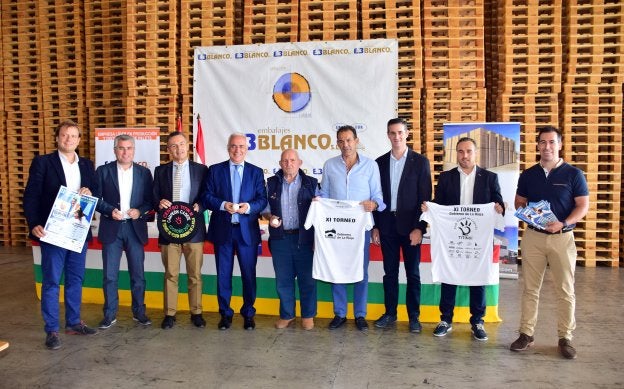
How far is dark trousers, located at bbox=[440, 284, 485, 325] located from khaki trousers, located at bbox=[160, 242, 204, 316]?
2.77 metres

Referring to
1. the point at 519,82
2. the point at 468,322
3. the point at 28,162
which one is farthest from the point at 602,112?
the point at 28,162

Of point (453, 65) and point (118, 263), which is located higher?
point (453, 65)

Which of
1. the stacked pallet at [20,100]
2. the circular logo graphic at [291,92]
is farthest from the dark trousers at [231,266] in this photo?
the stacked pallet at [20,100]

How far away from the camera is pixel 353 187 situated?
17.5 feet

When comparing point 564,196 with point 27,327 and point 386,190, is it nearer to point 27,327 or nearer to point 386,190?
point 386,190

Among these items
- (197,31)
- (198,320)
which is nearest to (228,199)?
(198,320)

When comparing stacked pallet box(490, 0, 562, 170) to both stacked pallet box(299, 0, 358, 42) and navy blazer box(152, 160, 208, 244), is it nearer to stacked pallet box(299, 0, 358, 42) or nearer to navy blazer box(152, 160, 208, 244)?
stacked pallet box(299, 0, 358, 42)

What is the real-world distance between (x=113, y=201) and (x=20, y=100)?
8098mm

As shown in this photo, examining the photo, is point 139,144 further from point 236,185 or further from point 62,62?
point 236,185

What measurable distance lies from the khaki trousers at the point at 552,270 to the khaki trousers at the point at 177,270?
3486 mm

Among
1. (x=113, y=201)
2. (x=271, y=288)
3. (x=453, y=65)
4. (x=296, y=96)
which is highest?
(x=453, y=65)

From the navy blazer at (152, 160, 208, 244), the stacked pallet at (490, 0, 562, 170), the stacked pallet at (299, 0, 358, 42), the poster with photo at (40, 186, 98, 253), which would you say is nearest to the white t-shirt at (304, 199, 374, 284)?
the navy blazer at (152, 160, 208, 244)

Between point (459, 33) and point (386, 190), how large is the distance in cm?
510

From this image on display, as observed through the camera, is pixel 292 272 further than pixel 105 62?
No
